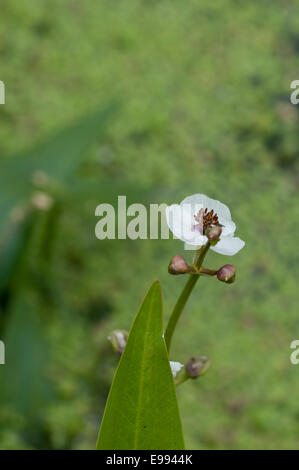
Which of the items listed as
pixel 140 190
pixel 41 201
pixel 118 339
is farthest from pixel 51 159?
pixel 118 339

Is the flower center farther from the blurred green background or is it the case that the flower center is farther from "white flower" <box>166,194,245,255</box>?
the blurred green background

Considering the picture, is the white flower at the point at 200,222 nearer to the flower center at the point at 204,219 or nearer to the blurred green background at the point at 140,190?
the flower center at the point at 204,219

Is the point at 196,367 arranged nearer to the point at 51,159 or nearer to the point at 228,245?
the point at 228,245

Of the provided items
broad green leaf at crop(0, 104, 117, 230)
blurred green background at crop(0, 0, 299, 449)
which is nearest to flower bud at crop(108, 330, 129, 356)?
blurred green background at crop(0, 0, 299, 449)

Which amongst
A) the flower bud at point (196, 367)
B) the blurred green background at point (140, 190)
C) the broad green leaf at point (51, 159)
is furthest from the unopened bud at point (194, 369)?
the broad green leaf at point (51, 159)
